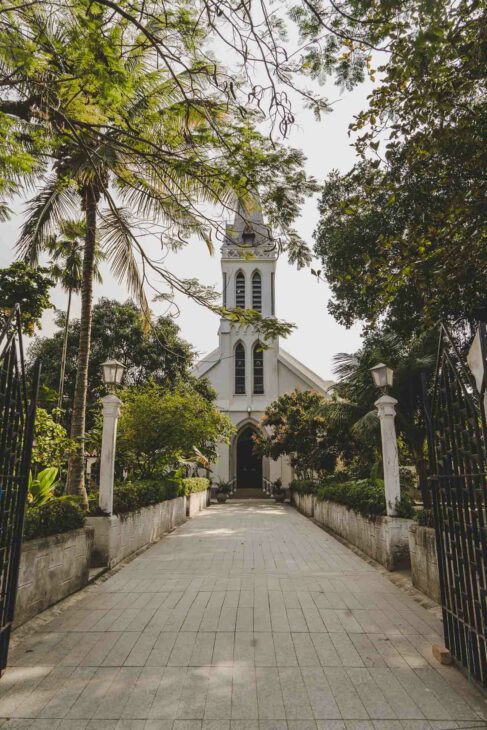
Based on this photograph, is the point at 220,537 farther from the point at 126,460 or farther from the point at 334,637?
the point at 334,637

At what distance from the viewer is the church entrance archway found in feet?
92.4

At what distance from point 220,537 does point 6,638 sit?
26.5ft

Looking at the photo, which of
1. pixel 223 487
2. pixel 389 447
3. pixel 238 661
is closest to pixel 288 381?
pixel 223 487

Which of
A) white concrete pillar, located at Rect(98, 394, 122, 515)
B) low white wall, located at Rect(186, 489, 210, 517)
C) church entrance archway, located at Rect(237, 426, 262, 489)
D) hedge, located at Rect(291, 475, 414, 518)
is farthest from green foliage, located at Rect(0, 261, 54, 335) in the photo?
church entrance archway, located at Rect(237, 426, 262, 489)

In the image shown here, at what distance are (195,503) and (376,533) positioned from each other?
10.8m

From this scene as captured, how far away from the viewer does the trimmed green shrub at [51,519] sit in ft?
17.7

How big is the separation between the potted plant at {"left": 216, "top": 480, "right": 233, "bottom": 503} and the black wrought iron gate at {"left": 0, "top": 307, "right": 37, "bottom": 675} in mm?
20807

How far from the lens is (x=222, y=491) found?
24.3 metres

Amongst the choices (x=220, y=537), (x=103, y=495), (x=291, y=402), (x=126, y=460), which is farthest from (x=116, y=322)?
(x=103, y=495)

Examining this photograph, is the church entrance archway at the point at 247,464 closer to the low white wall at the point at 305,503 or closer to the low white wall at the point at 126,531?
the low white wall at the point at 305,503

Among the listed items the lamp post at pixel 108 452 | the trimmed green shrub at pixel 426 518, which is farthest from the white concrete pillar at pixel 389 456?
the lamp post at pixel 108 452

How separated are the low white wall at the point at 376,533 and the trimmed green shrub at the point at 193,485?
568cm

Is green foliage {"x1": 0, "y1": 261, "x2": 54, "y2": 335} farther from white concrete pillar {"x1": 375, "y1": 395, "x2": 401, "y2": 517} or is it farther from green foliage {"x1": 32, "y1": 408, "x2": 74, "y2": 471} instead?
white concrete pillar {"x1": 375, "y1": 395, "x2": 401, "y2": 517}

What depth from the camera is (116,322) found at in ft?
80.8
